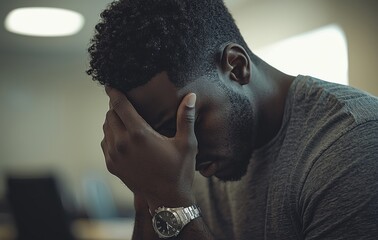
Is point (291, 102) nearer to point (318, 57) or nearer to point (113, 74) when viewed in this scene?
point (113, 74)

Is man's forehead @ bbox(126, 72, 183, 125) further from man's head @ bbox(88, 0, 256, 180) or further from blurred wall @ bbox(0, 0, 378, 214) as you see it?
blurred wall @ bbox(0, 0, 378, 214)

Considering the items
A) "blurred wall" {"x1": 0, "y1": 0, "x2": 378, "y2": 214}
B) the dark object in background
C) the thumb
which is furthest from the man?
"blurred wall" {"x1": 0, "y1": 0, "x2": 378, "y2": 214}

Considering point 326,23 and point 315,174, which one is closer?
point 315,174

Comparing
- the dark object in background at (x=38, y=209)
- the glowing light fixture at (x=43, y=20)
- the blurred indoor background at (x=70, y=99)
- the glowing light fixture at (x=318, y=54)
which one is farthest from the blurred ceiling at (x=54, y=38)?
the dark object in background at (x=38, y=209)

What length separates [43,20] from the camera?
12.1ft

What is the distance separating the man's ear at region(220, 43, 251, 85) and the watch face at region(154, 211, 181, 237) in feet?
1.06

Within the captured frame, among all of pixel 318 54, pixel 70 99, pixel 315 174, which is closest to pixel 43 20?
pixel 318 54

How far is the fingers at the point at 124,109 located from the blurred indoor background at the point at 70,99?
7.92 feet

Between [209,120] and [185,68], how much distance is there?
0.12m

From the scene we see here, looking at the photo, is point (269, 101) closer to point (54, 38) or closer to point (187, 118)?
point (187, 118)

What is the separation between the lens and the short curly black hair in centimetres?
101

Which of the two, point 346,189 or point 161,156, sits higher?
point 161,156

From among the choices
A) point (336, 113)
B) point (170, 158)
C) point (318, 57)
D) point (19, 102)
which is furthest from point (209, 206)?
point (19, 102)

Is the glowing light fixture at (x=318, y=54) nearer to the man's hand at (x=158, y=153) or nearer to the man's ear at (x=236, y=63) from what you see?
the man's ear at (x=236, y=63)
